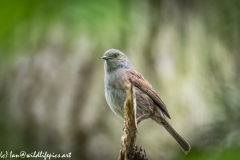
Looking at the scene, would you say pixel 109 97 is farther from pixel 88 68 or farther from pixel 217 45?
pixel 88 68

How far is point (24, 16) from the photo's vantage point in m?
4.54

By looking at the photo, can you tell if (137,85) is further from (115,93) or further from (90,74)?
(90,74)

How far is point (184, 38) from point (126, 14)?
2.11 metres

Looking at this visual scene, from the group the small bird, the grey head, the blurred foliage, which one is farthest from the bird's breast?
the blurred foliage

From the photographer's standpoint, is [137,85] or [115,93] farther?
[137,85]

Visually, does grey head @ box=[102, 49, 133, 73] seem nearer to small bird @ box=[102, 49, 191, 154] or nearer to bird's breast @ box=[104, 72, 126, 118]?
small bird @ box=[102, 49, 191, 154]

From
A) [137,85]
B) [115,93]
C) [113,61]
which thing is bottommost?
[115,93]

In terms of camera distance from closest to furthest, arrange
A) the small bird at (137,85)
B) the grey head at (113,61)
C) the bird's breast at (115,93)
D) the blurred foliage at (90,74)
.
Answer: the bird's breast at (115,93) < the small bird at (137,85) < the grey head at (113,61) < the blurred foliage at (90,74)

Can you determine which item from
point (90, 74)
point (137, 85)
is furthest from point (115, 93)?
point (90, 74)

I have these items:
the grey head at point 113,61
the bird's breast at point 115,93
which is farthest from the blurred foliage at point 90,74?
the bird's breast at point 115,93

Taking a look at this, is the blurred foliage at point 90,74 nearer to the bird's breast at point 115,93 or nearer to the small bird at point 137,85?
the small bird at point 137,85

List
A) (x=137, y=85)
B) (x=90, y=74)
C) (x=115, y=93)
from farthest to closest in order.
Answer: (x=90, y=74) → (x=137, y=85) → (x=115, y=93)

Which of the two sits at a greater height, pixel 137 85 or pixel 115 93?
pixel 137 85

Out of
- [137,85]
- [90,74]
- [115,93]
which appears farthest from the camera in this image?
[90,74]
